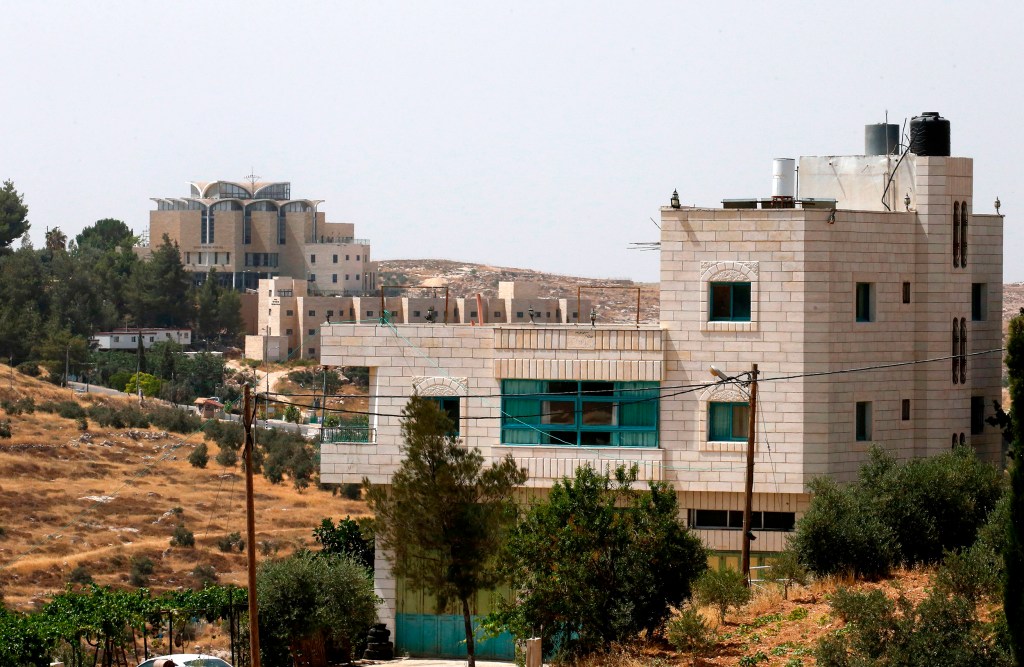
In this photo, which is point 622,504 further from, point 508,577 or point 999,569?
point 999,569

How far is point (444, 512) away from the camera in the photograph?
26.3 meters

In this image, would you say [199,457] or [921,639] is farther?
[199,457]

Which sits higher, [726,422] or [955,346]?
[955,346]

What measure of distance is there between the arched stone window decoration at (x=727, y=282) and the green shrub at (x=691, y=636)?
385 inches

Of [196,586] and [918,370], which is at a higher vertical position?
[918,370]

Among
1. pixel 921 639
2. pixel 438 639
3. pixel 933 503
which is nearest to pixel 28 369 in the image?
pixel 438 639

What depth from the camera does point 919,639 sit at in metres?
18.1

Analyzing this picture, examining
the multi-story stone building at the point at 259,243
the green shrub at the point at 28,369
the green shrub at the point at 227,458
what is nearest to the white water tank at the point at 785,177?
the green shrub at the point at 227,458

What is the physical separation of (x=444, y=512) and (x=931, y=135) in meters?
14.6

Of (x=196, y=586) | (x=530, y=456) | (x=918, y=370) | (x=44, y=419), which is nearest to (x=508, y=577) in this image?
(x=530, y=456)

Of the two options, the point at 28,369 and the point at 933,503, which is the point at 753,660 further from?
the point at 28,369

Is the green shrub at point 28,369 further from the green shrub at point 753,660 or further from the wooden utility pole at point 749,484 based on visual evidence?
the green shrub at point 753,660

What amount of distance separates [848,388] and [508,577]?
9.38 m

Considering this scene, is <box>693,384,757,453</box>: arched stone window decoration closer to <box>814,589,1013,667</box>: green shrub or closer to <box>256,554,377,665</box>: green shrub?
<box>256,554,377,665</box>: green shrub
